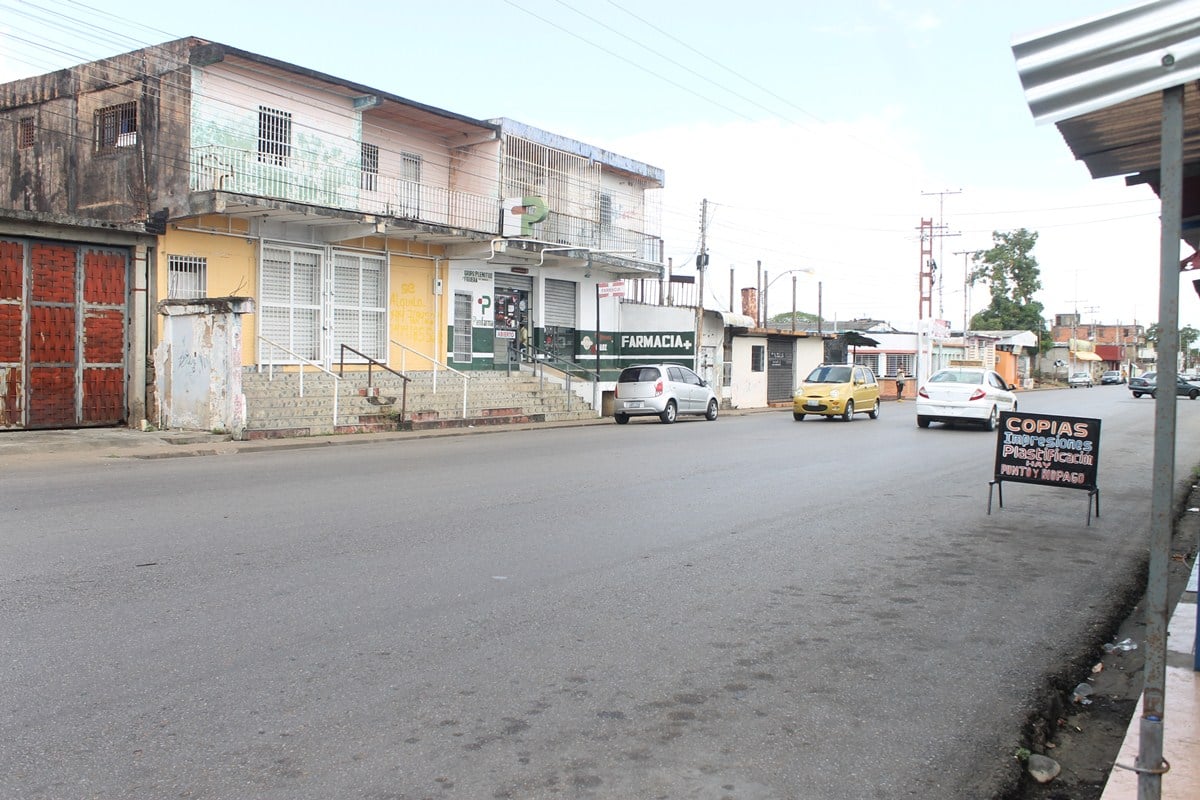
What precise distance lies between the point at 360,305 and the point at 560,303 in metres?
8.92

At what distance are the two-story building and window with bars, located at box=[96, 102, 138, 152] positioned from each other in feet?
0.20

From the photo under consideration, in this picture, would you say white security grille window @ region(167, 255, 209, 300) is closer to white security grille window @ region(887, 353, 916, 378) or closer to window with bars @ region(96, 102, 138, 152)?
window with bars @ region(96, 102, 138, 152)

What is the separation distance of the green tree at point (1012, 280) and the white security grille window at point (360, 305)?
2742 inches

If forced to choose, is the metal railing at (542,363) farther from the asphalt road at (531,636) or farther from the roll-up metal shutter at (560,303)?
the asphalt road at (531,636)

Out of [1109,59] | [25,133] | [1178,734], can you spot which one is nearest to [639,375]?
[25,133]

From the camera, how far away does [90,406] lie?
18.1 m

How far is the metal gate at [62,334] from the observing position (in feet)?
55.6

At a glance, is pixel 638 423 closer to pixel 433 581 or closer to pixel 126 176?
pixel 126 176

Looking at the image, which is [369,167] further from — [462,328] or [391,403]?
[391,403]

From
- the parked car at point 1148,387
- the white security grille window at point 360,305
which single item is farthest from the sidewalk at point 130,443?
the parked car at point 1148,387

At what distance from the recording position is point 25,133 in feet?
78.1

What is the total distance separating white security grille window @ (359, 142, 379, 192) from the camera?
24.8 m

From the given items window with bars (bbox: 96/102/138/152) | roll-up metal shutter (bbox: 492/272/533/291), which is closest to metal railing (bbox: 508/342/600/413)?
roll-up metal shutter (bbox: 492/272/533/291)

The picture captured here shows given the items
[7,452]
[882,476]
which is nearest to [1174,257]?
[882,476]
